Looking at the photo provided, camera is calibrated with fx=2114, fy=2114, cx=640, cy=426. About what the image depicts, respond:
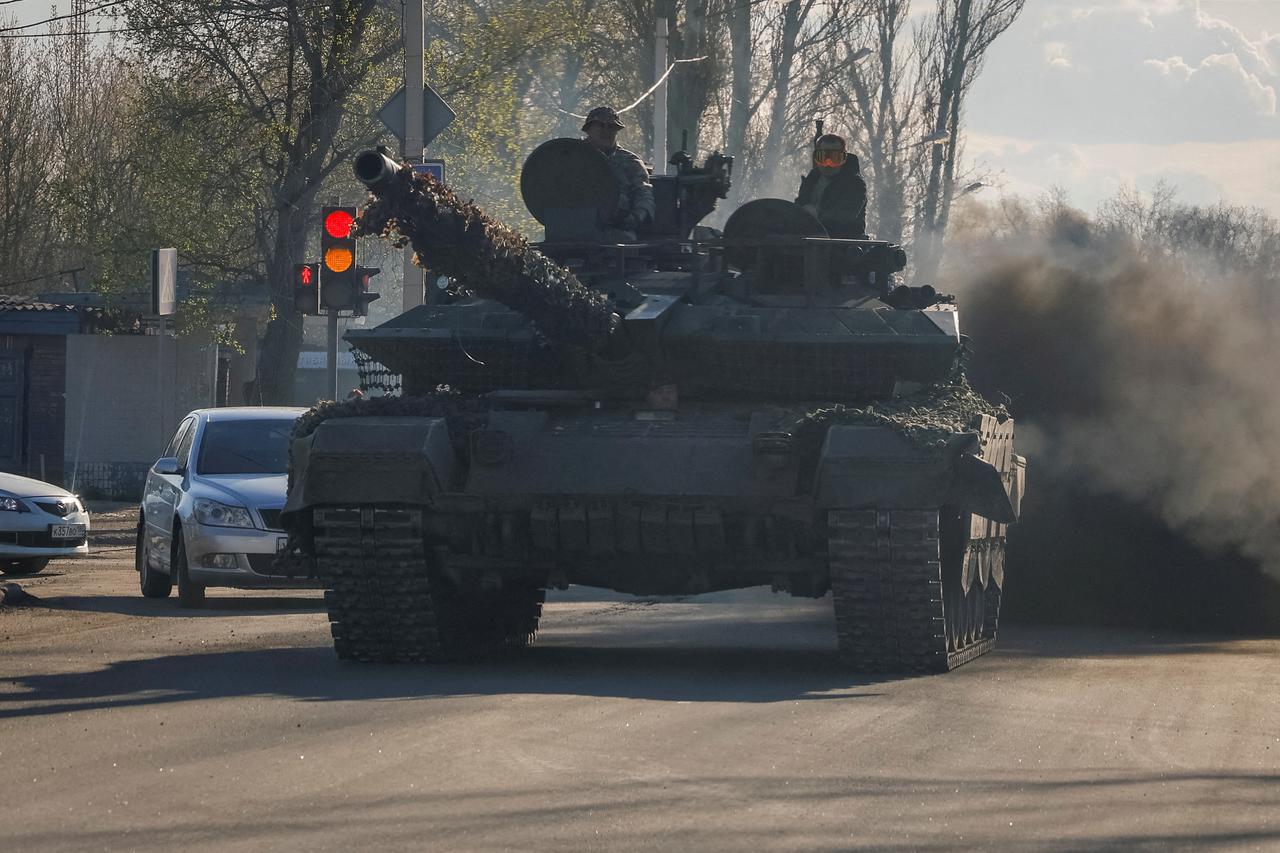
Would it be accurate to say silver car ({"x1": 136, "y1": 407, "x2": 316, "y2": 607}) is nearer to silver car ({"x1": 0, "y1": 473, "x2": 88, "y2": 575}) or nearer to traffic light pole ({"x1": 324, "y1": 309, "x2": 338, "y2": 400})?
silver car ({"x1": 0, "y1": 473, "x2": 88, "y2": 575})

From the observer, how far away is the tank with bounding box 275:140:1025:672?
9961mm

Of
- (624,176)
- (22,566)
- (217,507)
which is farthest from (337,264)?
(624,176)

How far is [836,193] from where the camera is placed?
12.7 m

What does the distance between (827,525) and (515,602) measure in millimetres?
2488

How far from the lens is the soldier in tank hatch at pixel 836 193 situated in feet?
41.6

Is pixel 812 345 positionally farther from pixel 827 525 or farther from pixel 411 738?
pixel 411 738

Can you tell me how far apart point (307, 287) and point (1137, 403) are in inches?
274

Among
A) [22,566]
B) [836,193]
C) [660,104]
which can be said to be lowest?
[22,566]

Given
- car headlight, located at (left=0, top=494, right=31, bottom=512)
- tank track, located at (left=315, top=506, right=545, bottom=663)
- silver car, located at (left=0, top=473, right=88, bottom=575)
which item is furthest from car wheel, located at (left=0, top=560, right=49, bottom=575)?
tank track, located at (left=315, top=506, right=545, bottom=663)

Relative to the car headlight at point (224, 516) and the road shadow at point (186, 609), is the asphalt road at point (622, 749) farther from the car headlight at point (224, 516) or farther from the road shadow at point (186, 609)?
the car headlight at point (224, 516)

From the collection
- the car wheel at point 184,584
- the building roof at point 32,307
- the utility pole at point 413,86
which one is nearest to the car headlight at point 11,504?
the car wheel at point 184,584

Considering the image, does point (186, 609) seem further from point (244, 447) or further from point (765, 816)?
point (765, 816)

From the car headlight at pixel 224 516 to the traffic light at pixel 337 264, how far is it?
10.4 ft

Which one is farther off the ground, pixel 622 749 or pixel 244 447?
pixel 244 447
